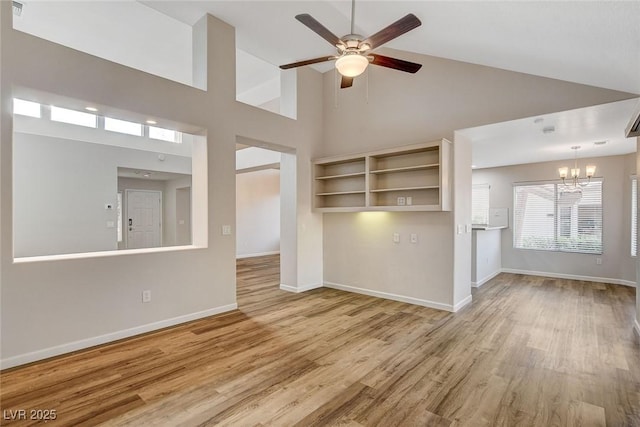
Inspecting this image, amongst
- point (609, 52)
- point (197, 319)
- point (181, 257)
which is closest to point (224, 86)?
point (181, 257)

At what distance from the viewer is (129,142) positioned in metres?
7.16

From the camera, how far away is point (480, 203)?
25.1 feet

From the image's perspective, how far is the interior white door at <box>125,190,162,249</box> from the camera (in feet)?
29.3

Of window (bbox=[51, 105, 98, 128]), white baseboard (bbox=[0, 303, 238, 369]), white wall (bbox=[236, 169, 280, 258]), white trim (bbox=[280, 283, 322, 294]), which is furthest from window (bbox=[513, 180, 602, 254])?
window (bbox=[51, 105, 98, 128])

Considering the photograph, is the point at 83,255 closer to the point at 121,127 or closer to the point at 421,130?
the point at 421,130

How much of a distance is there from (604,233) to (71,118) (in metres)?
11.4

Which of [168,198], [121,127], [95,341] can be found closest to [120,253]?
[95,341]

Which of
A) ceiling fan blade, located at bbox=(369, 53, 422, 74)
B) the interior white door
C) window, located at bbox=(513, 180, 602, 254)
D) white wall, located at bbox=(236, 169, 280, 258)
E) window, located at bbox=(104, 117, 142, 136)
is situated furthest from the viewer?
white wall, located at bbox=(236, 169, 280, 258)

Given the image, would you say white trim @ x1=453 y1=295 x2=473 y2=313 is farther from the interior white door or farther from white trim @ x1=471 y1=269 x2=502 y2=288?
the interior white door

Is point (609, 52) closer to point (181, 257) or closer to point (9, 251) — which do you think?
point (181, 257)

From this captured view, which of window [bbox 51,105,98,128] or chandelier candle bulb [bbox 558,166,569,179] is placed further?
window [bbox 51,105,98,128]

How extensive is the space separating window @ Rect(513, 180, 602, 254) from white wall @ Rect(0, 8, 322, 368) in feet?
18.7

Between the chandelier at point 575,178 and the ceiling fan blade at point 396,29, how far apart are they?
18.2 ft

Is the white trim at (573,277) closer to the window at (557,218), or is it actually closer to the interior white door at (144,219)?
the window at (557,218)
